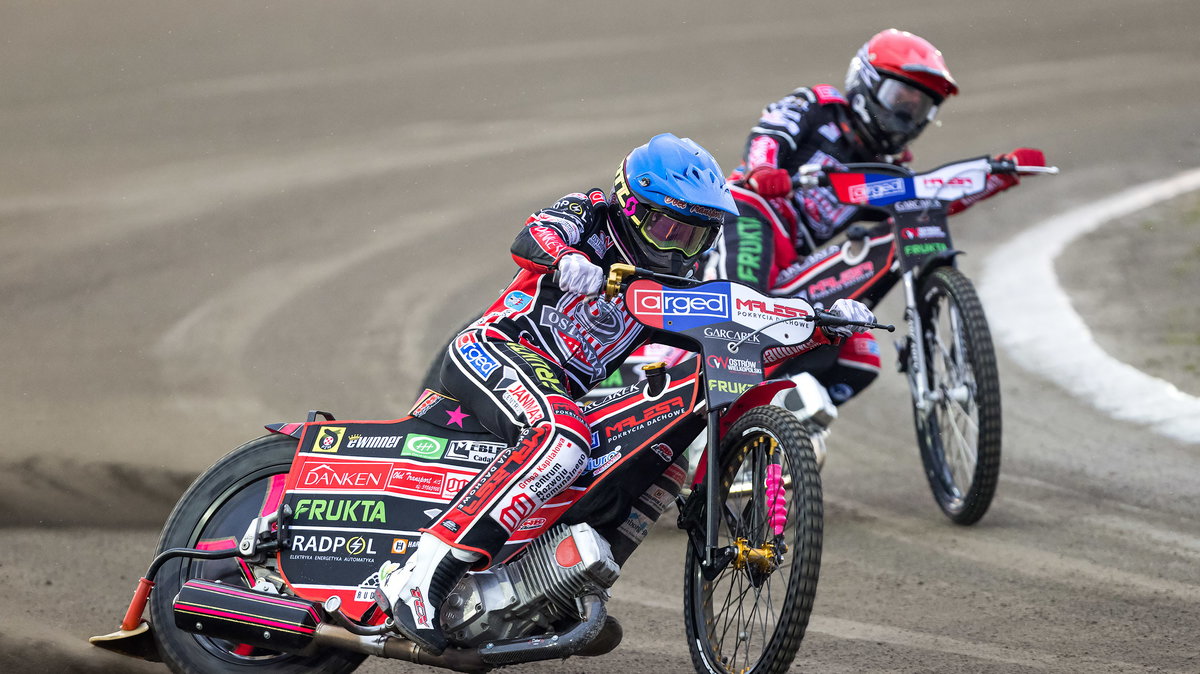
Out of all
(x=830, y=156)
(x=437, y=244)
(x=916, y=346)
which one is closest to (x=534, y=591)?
(x=916, y=346)

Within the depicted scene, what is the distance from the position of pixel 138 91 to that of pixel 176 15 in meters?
2.53

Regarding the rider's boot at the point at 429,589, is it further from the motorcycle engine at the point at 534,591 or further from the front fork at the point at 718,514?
the front fork at the point at 718,514

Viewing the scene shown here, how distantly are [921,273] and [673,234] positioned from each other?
9.24ft

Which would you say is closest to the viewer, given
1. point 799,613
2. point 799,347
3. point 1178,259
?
point 799,613

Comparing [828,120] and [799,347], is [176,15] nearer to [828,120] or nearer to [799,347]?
[828,120]

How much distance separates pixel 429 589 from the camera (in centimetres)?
468

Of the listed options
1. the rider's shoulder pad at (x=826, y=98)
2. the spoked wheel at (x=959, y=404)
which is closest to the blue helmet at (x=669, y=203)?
the spoked wheel at (x=959, y=404)

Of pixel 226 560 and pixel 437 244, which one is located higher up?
pixel 226 560

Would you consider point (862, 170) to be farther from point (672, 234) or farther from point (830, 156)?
point (672, 234)

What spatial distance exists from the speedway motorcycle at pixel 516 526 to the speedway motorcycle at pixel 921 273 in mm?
2591

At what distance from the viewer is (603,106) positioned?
1684 cm

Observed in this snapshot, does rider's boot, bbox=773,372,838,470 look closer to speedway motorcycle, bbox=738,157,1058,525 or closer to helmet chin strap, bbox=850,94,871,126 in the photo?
speedway motorcycle, bbox=738,157,1058,525

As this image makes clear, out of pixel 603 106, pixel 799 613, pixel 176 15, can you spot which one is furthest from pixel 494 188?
pixel 799 613

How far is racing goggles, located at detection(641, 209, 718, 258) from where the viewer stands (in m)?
5.12
